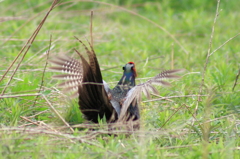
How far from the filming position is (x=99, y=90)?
10.8 ft

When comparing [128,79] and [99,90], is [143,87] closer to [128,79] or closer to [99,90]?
[99,90]

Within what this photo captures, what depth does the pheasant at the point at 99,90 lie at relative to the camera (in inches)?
126

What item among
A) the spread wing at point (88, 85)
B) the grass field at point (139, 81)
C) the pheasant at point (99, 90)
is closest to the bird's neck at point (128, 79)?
the pheasant at point (99, 90)

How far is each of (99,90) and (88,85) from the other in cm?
10

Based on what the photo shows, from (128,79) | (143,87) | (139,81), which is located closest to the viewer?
(143,87)

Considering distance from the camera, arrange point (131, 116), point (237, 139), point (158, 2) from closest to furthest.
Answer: point (237, 139), point (131, 116), point (158, 2)

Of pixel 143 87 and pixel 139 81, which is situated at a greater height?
pixel 143 87

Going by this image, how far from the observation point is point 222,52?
20.1 ft

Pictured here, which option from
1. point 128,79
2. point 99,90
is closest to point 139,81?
point 128,79

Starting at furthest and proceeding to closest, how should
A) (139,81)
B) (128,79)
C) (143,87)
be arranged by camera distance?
(139,81)
(128,79)
(143,87)

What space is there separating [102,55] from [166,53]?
97 cm

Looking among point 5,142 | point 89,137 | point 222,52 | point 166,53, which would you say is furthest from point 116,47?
point 5,142

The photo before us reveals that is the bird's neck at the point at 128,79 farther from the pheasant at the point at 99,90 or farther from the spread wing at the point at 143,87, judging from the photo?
the spread wing at the point at 143,87

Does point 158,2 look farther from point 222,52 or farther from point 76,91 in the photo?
point 76,91
